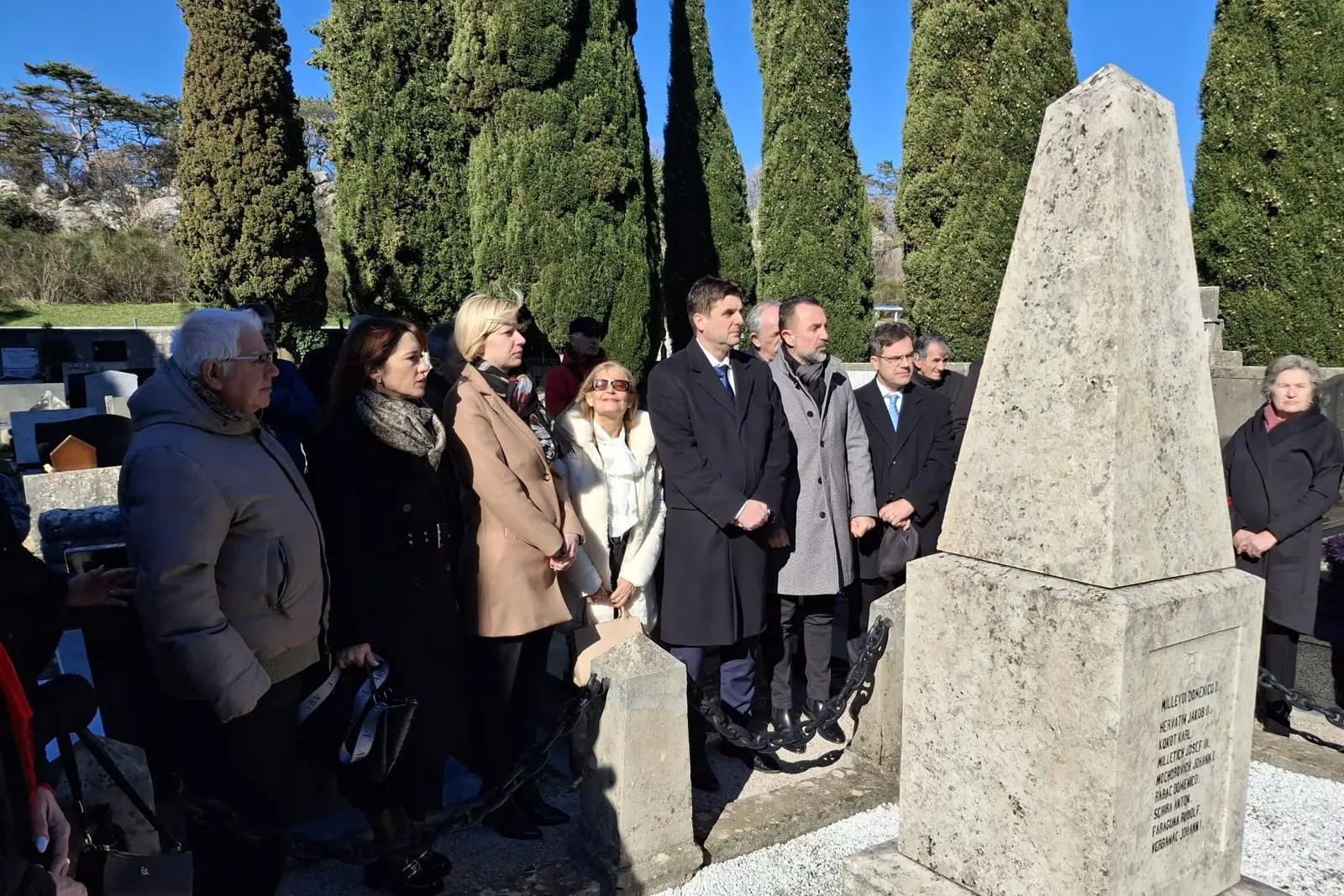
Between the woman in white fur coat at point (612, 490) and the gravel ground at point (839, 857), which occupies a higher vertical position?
the woman in white fur coat at point (612, 490)

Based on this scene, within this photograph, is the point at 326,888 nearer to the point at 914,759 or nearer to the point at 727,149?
the point at 914,759

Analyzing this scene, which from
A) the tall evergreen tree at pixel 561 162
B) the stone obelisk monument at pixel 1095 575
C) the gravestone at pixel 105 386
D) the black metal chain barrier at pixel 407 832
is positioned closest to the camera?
the stone obelisk monument at pixel 1095 575

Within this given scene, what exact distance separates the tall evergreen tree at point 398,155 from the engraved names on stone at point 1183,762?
1391 centimetres

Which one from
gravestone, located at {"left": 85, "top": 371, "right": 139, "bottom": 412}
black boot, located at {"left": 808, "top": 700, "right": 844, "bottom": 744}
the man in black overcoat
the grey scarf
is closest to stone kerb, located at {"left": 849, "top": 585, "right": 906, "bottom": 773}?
black boot, located at {"left": 808, "top": 700, "right": 844, "bottom": 744}

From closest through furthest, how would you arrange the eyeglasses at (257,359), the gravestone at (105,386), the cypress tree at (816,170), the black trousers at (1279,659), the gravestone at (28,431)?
the eyeglasses at (257,359) → the black trousers at (1279,659) → the gravestone at (28,431) → the gravestone at (105,386) → the cypress tree at (816,170)

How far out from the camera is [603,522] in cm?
391

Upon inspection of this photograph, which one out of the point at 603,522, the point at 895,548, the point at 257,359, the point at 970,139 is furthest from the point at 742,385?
the point at 970,139

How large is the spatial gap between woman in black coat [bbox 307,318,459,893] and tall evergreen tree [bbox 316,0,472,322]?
12.1 meters

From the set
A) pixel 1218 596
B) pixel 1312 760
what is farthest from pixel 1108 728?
pixel 1312 760

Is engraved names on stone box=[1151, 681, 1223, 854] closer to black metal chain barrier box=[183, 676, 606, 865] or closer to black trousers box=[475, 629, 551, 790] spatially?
black metal chain barrier box=[183, 676, 606, 865]

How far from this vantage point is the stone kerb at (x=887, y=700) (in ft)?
12.9

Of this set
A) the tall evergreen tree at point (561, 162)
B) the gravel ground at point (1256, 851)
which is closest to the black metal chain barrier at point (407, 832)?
the gravel ground at point (1256, 851)

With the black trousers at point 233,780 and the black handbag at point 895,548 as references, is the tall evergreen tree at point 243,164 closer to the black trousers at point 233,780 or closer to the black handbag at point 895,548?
the black handbag at point 895,548

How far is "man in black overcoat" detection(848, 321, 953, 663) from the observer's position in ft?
15.2
